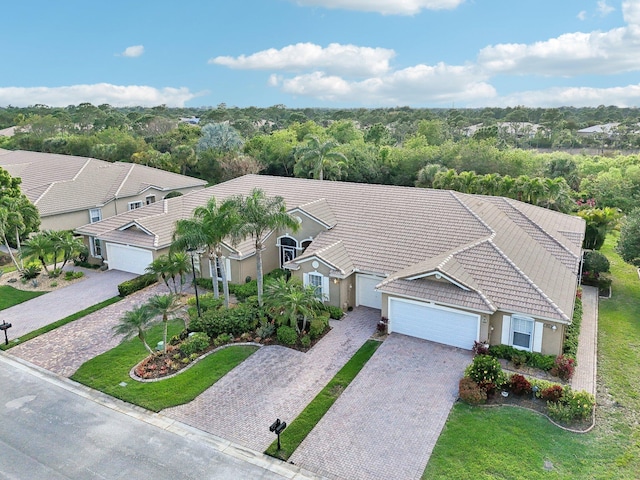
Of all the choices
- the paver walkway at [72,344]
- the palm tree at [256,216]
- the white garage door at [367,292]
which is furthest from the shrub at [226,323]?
the white garage door at [367,292]

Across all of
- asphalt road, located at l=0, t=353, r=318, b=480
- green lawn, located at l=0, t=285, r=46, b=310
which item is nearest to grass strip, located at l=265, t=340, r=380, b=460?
asphalt road, located at l=0, t=353, r=318, b=480

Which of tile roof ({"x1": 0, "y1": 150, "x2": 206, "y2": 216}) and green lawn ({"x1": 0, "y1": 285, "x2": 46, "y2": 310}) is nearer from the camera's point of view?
green lawn ({"x1": 0, "y1": 285, "x2": 46, "y2": 310})

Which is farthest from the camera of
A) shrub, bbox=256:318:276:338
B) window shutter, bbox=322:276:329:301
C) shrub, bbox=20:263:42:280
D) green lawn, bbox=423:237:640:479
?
shrub, bbox=20:263:42:280

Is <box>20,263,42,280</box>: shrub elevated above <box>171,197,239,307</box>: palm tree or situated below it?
below

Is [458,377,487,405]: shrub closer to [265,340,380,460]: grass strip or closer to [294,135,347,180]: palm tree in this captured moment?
[265,340,380,460]: grass strip

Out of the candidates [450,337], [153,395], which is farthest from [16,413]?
[450,337]

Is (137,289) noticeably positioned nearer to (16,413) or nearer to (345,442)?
(16,413)
